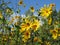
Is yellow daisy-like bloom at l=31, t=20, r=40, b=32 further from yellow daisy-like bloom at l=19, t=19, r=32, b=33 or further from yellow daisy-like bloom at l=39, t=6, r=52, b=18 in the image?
yellow daisy-like bloom at l=39, t=6, r=52, b=18

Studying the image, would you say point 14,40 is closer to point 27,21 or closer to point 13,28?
point 13,28

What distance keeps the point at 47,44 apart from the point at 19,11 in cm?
129

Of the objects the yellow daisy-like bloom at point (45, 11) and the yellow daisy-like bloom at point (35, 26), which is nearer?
the yellow daisy-like bloom at point (35, 26)

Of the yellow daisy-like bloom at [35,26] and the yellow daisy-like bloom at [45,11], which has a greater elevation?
the yellow daisy-like bloom at [45,11]

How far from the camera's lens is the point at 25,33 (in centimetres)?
352

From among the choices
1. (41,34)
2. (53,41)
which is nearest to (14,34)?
(41,34)

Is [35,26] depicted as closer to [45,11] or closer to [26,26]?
[26,26]

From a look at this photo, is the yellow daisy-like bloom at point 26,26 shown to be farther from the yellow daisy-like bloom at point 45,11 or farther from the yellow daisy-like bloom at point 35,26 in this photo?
the yellow daisy-like bloom at point 45,11

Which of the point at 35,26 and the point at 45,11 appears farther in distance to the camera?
the point at 45,11

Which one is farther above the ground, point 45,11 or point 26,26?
point 45,11

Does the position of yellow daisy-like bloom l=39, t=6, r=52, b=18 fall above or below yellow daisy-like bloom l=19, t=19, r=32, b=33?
above

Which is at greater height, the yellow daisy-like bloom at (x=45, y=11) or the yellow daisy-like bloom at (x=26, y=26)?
the yellow daisy-like bloom at (x=45, y=11)

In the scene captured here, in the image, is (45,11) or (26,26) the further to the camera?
(45,11)

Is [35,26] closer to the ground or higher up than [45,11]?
closer to the ground
